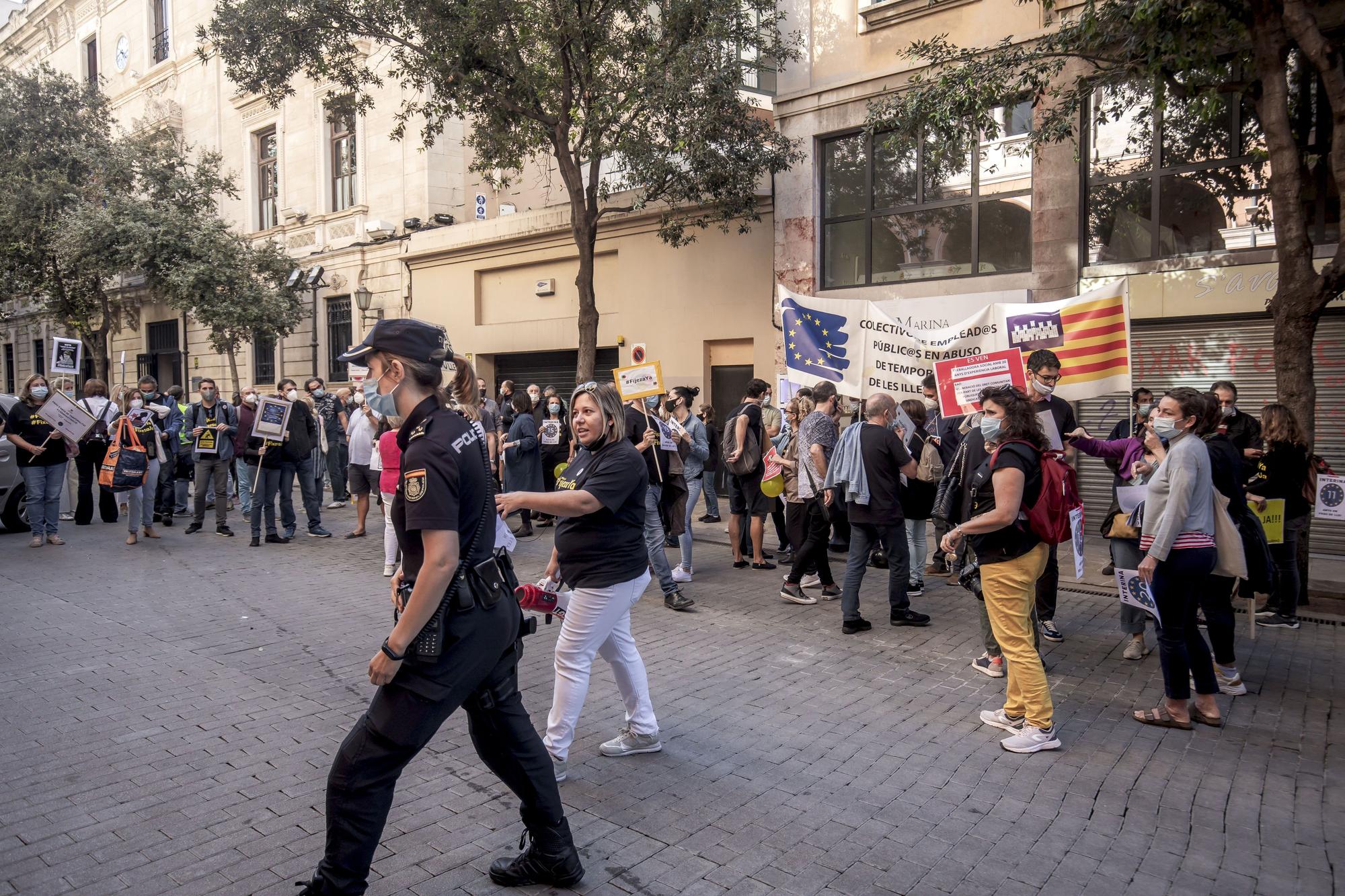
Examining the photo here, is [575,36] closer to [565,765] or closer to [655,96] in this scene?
[655,96]

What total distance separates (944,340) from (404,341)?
7777mm

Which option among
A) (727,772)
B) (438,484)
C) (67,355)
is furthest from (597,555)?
(67,355)

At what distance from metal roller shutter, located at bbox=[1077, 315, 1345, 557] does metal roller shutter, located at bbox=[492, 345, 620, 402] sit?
8.89m

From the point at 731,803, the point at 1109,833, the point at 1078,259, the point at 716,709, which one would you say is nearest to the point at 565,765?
the point at 731,803

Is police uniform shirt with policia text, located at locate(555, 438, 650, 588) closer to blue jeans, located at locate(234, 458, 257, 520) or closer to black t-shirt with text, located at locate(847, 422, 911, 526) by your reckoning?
black t-shirt with text, located at locate(847, 422, 911, 526)

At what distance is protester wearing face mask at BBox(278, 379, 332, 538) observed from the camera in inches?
466

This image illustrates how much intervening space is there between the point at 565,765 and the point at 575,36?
37.1 feet

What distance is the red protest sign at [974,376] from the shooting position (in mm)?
7805

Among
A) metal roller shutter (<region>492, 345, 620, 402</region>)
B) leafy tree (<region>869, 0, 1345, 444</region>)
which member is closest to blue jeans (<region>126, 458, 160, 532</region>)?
metal roller shutter (<region>492, 345, 620, 402</region>)

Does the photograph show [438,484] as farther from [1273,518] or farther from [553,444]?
[553,444]

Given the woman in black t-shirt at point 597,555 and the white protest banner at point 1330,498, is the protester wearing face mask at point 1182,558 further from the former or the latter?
the white protest banner at point 1330,498

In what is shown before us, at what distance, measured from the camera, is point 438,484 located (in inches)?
116

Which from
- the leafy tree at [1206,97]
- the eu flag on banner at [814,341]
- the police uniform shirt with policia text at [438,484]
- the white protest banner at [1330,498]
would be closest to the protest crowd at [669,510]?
the police uniform shirt with policia text at [438,484]

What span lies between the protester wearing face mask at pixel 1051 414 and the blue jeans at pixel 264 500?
9036 mm
